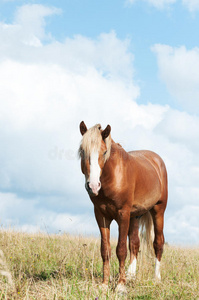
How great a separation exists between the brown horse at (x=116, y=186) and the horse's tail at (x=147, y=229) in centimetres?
48

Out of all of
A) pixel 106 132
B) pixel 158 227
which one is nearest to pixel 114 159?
pixel 106 132

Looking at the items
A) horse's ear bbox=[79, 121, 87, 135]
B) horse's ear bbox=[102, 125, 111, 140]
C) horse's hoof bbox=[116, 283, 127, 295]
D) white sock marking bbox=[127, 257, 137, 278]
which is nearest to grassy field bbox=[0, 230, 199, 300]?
horse's hoof bbox=[116, 283, 127, 295]

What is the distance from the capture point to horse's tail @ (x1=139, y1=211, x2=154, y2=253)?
24.5 feet

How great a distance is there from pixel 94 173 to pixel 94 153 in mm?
294

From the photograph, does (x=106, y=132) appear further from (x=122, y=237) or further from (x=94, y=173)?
(x=122, y=237)

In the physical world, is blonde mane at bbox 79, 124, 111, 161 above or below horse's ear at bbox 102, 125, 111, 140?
below

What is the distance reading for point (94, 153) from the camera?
15.8 feet

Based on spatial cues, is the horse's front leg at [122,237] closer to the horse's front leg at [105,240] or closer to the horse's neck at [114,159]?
the horse's front leg at [105,240]

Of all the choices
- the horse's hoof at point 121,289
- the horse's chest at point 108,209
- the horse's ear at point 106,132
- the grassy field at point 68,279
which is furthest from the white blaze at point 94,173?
the horse's hoof at point 121,289

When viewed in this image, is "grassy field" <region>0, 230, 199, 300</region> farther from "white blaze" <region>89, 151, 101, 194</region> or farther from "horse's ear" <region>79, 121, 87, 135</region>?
"horse's ear" <region>79, 121, 87, 135</region>

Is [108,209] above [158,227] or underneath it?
above

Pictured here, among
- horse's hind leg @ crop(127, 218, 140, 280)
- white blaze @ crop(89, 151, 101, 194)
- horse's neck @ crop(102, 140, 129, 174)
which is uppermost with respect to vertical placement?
horse's neck @ crop(102, 140, 129, 174)

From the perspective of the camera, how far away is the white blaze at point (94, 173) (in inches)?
184

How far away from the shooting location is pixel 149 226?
24.5ft
